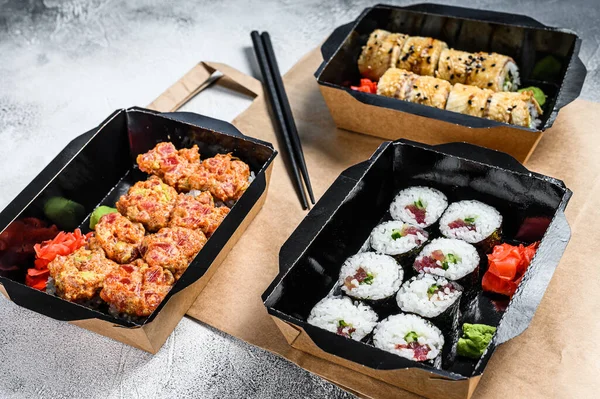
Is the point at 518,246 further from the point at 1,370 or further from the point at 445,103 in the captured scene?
the point at 1,370

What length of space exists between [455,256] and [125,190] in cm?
131

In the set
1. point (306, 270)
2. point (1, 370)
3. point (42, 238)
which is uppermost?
point (306, 270)

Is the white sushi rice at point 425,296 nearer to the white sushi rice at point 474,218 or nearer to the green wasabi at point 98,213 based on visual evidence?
the white sushi rice at point 474,218

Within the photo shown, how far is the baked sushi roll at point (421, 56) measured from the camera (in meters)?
2.93

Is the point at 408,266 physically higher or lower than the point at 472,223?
lower

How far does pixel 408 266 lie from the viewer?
89.4 inches

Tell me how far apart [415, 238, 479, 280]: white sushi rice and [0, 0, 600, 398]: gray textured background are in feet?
1.68

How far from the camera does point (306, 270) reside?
6.82 ft

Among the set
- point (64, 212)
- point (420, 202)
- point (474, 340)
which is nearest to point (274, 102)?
point (420, 202)

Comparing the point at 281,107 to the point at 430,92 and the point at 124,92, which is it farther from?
the point at 124,92

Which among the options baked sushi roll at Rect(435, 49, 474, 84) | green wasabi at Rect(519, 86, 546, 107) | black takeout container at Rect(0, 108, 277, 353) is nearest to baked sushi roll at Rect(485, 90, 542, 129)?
green wasabi at Rect(519, 86, 546, 107)

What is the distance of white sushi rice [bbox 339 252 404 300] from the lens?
2.14 meters

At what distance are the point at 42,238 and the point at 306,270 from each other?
0.96m

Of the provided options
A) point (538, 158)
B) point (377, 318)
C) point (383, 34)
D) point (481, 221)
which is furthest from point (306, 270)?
point (383, 34)
